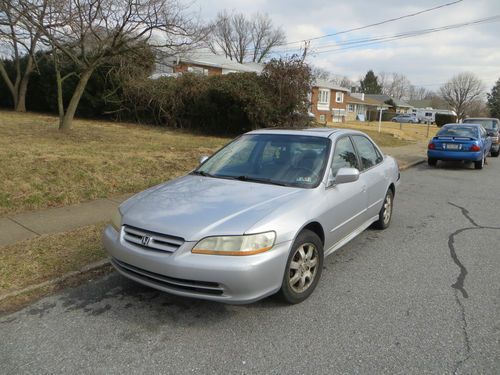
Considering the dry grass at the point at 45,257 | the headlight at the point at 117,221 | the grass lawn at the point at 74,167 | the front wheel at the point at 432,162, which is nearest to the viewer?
the headlight at the point at 117,221

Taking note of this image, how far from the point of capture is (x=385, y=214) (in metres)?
5.84

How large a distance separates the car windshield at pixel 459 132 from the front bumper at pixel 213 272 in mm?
11848

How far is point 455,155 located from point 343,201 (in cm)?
1028

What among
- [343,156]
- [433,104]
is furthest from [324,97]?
[433,104]

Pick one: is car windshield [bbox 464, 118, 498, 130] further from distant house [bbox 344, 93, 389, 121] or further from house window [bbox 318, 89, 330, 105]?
distant house [bbox 344, 93, 389, 121]

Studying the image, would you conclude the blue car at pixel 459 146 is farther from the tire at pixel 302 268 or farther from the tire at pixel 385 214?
the tire at pixel 302 268

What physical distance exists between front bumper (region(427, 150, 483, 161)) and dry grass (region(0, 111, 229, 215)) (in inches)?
284

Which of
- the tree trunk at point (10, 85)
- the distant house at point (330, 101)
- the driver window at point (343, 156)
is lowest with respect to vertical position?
the driver window at point (343, 156)

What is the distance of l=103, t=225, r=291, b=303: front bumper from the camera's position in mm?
2982

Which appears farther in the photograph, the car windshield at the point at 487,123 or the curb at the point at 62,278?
the car windshield at the point at 487,123

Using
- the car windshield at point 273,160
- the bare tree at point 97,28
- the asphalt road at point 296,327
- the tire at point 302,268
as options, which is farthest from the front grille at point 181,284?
the bare tree at point 97,28

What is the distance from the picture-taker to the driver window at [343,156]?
4.40 meters

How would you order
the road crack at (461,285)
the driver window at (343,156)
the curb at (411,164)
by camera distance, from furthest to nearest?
the curb at (411,164), the driver window at (343,156), the road crack at (461,285)

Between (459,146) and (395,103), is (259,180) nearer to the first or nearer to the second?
(459,146)
